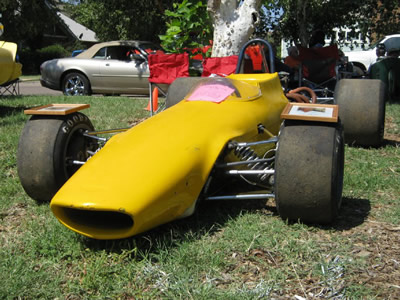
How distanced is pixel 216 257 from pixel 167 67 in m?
6.46

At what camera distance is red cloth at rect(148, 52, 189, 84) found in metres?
8.84

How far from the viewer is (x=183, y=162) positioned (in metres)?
3.17

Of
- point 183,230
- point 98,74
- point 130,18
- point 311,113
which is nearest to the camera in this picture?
point 183,230

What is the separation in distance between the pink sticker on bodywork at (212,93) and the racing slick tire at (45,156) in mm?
1144

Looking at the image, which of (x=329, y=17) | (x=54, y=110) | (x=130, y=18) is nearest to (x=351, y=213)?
(x=54, y=110)

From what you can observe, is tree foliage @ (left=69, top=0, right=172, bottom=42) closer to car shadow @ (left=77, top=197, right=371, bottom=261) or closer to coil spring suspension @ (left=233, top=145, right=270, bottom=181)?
coil spring suspension @ (left=233, top=145, right=270, bottom=181)

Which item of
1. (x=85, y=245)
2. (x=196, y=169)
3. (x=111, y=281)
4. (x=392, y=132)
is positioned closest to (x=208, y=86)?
(x=196, y=169)

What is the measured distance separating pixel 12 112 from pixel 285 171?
6547 millimetres

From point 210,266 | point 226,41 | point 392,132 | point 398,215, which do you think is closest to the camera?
point 210,266

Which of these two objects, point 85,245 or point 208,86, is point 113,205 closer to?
point 85,245

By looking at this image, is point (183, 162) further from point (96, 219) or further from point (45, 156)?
point (45, 156)

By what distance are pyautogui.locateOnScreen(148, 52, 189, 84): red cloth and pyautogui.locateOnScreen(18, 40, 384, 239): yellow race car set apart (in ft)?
15.2

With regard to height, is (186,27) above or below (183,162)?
above

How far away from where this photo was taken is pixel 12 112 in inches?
328
